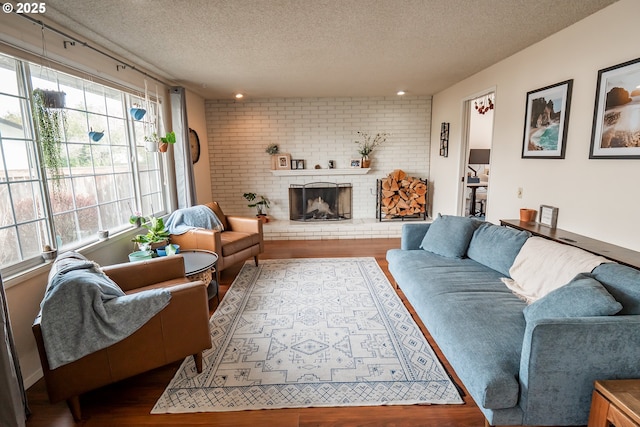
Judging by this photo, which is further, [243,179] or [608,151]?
[243,179]

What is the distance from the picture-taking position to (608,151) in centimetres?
211

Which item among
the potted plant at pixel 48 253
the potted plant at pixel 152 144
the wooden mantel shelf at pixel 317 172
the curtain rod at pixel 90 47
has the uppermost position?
the curtain rod at pixel 90 47

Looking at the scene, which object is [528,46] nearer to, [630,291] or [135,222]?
[630,291]

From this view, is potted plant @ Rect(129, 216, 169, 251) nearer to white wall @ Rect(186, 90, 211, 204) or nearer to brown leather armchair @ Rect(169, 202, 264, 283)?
brown leather armchair @ Rect(169, 202, 264, 283)

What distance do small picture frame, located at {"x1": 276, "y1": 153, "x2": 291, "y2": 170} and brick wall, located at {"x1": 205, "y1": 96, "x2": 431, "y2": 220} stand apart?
109 mm

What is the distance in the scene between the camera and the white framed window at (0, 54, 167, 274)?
1.97m

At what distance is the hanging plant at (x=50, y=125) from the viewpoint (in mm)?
2059

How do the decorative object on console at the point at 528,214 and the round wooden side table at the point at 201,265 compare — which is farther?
the decorative object on console at the point at 528,214

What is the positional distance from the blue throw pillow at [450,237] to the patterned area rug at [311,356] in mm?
617

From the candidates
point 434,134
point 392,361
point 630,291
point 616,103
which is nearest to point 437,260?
point 392,361

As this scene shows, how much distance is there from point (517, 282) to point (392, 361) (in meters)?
1.01

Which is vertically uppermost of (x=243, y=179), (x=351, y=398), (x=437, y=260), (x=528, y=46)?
(x=528, y=46)

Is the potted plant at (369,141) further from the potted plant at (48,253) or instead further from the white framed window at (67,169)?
the potted plant at (48,253)

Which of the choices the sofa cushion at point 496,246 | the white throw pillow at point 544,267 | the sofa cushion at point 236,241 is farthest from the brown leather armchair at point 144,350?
the sofa cushion at point 496,246
